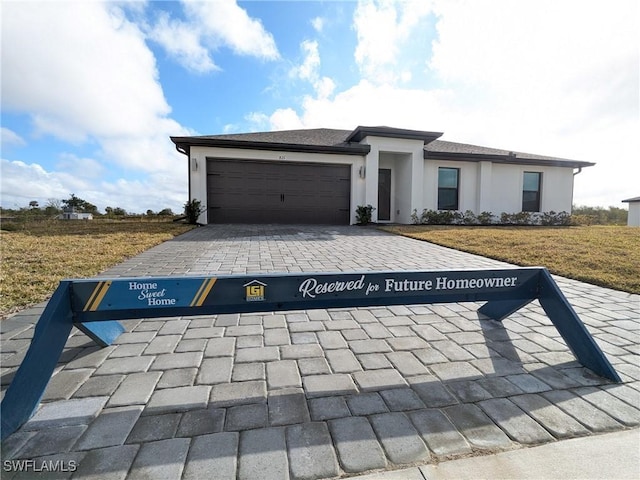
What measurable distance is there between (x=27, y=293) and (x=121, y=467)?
3.36 metres

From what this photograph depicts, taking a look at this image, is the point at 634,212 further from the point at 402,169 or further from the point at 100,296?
the point at 100,296

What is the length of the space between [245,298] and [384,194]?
13910 millimetres

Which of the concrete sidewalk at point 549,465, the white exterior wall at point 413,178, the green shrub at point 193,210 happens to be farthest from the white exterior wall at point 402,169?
the concrete sidewalk at point 549,465

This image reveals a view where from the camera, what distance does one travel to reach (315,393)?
1924 mm

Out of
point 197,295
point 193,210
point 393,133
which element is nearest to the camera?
point 197,295

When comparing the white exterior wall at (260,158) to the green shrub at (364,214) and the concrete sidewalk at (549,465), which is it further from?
the concrete sidewalk at (549,465)

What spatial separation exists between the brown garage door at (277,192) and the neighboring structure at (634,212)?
2004 centimetres

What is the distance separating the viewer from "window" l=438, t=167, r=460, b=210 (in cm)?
1449

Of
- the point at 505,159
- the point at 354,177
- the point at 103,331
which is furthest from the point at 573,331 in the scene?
the point at 505,159

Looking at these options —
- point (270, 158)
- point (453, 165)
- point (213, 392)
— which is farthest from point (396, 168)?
point (213, 392)

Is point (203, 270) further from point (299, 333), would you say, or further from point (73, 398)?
point (73, 398)

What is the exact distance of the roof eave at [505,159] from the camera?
13.7m

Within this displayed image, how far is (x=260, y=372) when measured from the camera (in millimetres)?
2152

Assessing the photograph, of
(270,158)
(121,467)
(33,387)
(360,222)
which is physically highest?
(270,158)
